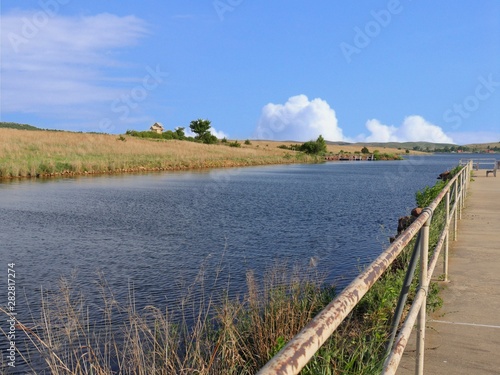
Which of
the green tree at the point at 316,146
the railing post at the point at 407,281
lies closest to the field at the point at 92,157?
the green tree at the point at 316,146

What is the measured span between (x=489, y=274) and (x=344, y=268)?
162 inches

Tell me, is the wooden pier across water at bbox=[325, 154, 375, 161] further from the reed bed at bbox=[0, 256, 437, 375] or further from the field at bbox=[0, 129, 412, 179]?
the reed bed at bbox=[0, 256, 437, 375]

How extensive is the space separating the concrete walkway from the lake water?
7.60 feet

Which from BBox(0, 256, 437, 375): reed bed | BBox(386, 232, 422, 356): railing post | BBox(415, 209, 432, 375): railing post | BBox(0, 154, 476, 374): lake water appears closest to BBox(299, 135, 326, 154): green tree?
BBox(0, 154, 476, 374): lake water

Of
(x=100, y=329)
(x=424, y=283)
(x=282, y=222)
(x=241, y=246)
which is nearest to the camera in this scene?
(x=424, y=283)


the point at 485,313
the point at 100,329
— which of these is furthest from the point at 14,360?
the point at 485,313

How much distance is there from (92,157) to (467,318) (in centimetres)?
4958

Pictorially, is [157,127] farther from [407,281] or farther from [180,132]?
[407,281]

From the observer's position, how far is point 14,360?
702 cm

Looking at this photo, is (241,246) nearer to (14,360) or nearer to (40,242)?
(40,242)

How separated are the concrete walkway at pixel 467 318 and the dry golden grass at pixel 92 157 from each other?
3626 cm

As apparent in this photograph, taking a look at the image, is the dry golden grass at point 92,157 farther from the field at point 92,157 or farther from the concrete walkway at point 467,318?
the concrete walkway at point 467,318

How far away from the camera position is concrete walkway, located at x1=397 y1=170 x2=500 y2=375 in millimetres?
4781

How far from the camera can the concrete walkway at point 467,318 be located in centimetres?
478
